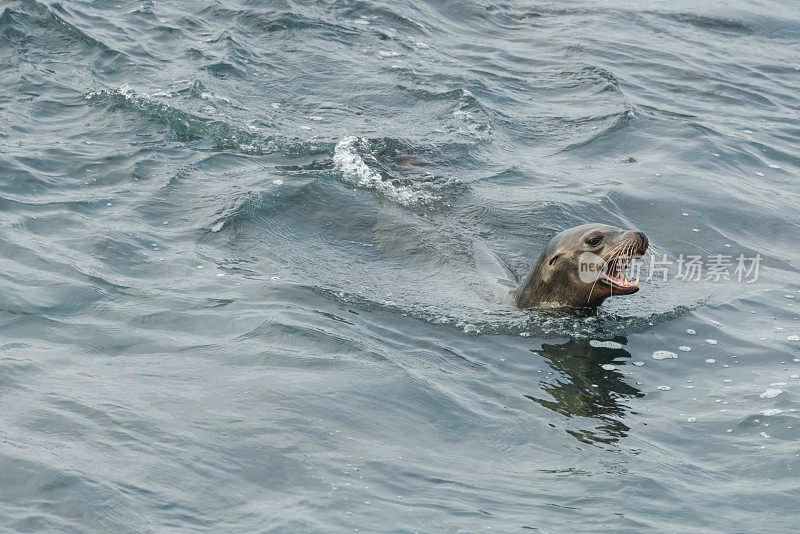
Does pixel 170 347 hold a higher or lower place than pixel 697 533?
lower

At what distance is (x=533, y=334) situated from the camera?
21.6ft

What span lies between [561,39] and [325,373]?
980 centimetres

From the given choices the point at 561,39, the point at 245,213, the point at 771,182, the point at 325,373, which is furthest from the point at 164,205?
the point at 561,39

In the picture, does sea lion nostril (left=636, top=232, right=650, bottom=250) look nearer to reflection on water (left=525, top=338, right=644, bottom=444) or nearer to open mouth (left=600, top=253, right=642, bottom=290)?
open mouth (left=600, top=253, right=642, bottom=290)

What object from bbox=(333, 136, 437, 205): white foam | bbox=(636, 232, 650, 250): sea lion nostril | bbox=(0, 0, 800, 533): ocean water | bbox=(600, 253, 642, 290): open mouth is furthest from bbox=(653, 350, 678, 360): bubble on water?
bbox=(333, 136, 437, 205): white foam

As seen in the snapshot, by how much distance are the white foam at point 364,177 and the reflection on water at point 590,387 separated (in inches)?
102

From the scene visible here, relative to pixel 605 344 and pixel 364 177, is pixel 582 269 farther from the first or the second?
pixel 364 177

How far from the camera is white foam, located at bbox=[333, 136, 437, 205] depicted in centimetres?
864

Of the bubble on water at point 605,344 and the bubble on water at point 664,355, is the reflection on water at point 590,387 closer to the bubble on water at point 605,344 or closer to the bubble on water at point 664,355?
the bubble on water at point 605,344

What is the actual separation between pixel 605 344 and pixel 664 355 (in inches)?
15.2

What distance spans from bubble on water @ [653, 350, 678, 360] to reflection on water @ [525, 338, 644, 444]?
18 cm

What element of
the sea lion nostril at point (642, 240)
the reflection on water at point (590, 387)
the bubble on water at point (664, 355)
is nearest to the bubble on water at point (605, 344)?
the reflection on water at point (590, 387)

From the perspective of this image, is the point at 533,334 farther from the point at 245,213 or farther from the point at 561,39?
the point at 561,39

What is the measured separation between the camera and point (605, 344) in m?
6.54
